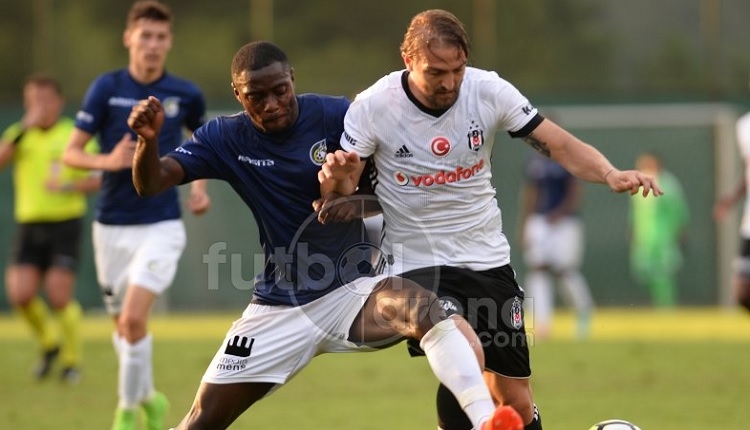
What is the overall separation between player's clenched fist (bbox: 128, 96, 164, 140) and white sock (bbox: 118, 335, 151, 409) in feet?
8.72

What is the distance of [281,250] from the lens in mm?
6410

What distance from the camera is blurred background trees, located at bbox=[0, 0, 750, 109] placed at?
23.8m

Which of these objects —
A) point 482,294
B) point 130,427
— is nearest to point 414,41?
point 482,294

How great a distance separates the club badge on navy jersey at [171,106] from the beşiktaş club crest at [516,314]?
3389 millimetres

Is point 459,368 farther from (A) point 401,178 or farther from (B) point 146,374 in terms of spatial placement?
(B) point 146,374

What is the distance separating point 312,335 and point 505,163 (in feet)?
53.4

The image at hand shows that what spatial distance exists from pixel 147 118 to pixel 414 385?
6.25m

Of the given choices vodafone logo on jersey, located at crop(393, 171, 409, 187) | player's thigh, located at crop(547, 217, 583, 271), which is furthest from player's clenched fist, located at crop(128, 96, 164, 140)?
player's thigh, located at crop(547, 217, 583, 271)

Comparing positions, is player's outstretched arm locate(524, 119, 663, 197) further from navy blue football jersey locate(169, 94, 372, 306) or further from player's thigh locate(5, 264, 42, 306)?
player's thigh locate(5, 264, 42, 306)

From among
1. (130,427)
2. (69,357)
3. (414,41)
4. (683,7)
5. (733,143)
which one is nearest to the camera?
(414,41)

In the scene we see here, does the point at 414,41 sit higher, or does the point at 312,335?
the point at 414,41

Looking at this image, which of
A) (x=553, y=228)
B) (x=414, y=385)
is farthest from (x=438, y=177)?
(x=553, y=228)

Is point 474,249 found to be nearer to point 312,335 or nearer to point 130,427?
point 312,335

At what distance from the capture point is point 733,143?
71.2 feet
